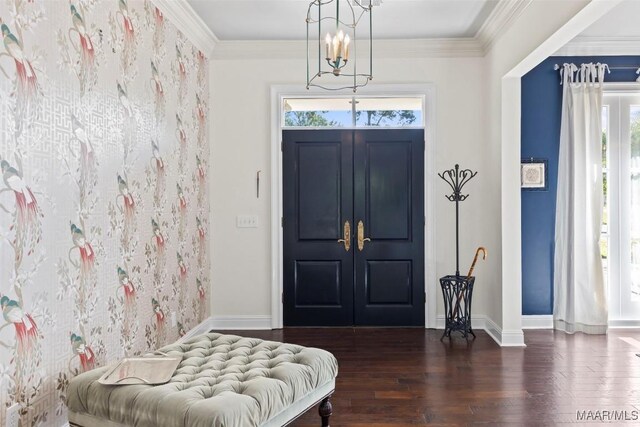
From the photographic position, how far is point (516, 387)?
10.9 feet

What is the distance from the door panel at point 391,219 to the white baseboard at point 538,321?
41.3 inches

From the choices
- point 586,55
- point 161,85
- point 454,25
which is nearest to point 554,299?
point 586,55

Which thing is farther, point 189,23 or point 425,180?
point 425,180

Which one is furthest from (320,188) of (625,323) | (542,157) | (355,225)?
(625,323)

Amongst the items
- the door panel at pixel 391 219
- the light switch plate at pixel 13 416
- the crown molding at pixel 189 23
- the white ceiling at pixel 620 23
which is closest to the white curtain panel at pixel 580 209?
the white ceiling at pixel 620 23

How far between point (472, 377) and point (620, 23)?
11.2 ft

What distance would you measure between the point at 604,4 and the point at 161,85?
300 cm

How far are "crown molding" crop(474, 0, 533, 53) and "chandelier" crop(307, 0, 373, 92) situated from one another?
3.51 ft

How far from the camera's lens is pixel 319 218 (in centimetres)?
502

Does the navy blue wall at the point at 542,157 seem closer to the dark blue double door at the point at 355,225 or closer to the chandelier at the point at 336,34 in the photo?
the dark blue double door at the point at 355,225

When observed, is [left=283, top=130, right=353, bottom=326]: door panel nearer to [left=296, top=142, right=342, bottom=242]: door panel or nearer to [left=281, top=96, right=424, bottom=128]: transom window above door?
[left=296, top=142, right=342, bottom=242]: door panel

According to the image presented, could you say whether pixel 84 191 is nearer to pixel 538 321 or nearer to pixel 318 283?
pixel 318 283

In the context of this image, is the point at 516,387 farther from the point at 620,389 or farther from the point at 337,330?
the point at 337,330

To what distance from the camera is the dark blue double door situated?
5004 mm
